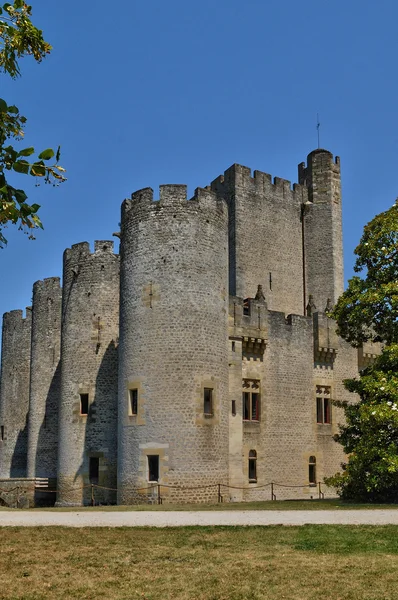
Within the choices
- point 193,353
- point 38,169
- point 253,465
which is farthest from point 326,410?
point 38,169

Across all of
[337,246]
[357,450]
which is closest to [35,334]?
[337,246]

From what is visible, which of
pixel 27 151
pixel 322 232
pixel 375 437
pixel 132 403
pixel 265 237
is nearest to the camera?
pixel 27 151

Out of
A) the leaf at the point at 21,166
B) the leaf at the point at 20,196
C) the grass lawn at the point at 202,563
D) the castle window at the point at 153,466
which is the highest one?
the leaf at the point at 21,166

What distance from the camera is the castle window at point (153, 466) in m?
26.5

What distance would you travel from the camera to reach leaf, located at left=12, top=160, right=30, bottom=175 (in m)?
8.06

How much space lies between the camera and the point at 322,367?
36094 millimetres

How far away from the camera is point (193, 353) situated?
27.2 meters

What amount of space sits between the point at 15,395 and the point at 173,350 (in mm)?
21184

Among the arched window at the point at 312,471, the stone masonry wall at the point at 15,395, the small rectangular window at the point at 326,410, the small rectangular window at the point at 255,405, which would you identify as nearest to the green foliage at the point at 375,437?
the small rectangular window at the point at 255,405

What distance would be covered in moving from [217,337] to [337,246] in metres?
16.9

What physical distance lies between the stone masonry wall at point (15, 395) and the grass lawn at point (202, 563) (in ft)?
99.1

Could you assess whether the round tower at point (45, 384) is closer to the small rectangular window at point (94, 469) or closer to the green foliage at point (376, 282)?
the small rectangular window at point (94, 469)

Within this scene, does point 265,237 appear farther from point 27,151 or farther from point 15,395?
point 27,151

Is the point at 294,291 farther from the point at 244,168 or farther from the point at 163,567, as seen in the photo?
the point at 163,567
